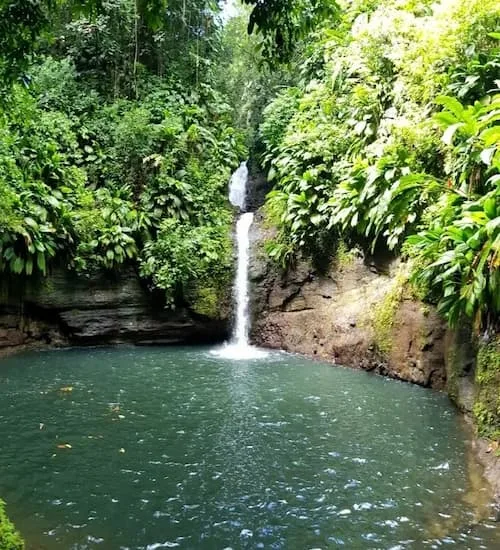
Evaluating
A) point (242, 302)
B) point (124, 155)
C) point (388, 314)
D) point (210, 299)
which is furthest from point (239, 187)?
point (388, 314)

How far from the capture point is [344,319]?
1060 centimetres

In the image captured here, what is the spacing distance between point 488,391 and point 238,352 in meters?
6.59

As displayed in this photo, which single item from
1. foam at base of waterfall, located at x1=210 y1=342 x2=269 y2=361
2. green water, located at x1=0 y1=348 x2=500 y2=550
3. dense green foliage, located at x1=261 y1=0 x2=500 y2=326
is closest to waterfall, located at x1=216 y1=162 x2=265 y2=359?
foam at base of waterfall, located at x1=210 y1=342 x2=269 y2=361

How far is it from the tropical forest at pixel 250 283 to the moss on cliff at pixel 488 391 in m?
0.03

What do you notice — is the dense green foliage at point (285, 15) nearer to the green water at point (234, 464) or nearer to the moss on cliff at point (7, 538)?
the moss on cliff at point (7, 538)

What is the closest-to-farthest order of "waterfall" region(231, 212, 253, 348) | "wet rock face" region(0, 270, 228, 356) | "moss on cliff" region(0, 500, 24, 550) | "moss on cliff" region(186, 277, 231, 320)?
"moss on cliff" region(0, 500, 24, 550)
"wet rock face" region(0, 270, 228, 356)
"moss on cliff" region(186, 277, 231, 320)
"waterfall" region(231, 212, 253, 348)

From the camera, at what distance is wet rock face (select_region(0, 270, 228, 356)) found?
1144 cm

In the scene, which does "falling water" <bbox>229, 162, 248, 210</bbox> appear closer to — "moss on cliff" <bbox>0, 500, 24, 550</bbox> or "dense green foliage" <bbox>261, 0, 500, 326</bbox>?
"dense green foliage" <bbox>261, 0, 500, 326</bbox>

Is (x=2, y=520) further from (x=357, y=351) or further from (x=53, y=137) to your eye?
(x=53, y=137)

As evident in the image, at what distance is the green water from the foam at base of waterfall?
2.17m

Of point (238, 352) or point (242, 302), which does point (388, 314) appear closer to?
point (238, 352)

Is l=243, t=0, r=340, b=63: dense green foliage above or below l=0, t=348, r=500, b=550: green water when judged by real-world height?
above

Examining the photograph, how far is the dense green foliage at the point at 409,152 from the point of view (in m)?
6.24

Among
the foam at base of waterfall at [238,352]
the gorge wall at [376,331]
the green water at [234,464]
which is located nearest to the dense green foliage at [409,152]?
the gorge wall at [376,331]
